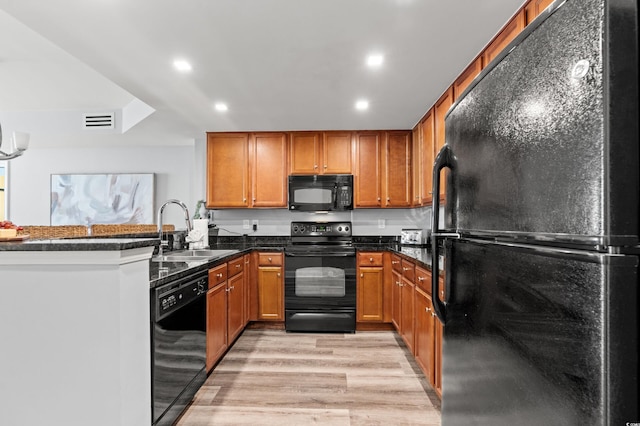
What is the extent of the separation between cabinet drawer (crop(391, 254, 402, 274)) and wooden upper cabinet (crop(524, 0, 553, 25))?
232 cm

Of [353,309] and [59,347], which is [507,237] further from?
[353,309]

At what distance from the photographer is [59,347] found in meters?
1.39

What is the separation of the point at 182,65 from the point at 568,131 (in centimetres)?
267

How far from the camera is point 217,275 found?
2.93m

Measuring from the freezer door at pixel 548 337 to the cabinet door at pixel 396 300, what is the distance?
2.80 metres

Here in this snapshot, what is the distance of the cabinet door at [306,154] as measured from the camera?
4.46 meters

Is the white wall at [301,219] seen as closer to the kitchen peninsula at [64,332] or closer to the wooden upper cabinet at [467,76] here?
the wooden upper cabinet at [467,76]

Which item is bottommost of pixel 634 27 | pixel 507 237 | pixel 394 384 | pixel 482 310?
pixel 394 384

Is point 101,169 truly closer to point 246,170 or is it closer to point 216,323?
point 246,170

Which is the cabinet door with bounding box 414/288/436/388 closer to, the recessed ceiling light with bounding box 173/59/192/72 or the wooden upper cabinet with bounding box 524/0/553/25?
the wooden upper cabinet with bounding box 524/0/553/25

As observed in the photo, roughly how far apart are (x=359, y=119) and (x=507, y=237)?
349 centimetres

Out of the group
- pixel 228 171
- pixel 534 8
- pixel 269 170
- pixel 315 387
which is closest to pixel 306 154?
pixel 269 170

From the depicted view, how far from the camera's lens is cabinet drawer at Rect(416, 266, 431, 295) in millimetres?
2482

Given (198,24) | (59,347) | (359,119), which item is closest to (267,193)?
(359,119)
